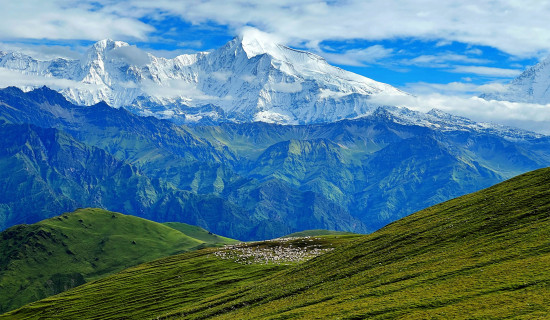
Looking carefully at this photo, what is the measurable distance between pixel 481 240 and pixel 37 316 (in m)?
159

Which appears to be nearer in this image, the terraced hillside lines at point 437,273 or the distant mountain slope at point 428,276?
the terraced hillside lines at point 437,273

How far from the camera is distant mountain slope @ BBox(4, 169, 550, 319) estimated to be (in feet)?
216

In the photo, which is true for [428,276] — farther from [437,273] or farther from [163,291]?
[163,291]

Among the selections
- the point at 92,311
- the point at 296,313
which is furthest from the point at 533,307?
the point at 92,311

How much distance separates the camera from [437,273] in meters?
79.6

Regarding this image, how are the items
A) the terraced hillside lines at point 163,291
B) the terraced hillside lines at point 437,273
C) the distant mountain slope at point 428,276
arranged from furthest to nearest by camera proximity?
1. the terraced hillside lines at point 163,291
2. the distant mountain slope at point 428,276
3. the terraced hillside lines at point 437,273

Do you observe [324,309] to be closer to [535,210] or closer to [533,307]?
[533,307]

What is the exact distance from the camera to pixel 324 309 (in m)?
77.1

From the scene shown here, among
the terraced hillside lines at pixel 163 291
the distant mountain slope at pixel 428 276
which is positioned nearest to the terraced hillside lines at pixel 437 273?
the distant mountain slope at pixel 428 276

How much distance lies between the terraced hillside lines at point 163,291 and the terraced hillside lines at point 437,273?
960 inches

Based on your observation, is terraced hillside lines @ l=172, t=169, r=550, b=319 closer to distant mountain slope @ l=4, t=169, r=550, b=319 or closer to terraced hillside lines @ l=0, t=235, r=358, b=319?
distant mountain slope @ l=4, t=169, r=550, b=319

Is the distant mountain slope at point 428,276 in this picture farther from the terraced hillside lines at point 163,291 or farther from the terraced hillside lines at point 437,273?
the terraced hillside lines at point 163,291

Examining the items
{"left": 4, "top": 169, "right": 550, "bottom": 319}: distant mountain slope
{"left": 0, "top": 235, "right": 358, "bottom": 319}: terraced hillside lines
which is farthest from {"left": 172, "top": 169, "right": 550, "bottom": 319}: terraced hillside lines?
{"left": 0, "top": 235, "right": 358, "bottom": 319}: terraced hillside lines

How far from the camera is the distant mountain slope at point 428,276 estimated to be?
65750 millimetres
